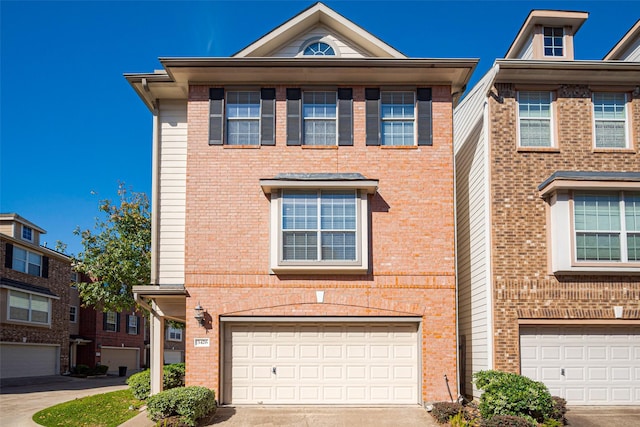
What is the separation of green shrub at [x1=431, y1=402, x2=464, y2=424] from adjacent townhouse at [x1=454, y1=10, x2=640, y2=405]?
5.07 feet

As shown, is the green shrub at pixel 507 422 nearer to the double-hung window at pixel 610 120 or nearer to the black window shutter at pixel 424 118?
the black window shutter at pixel 424 118

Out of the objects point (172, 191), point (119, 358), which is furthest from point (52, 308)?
point (172, 191)

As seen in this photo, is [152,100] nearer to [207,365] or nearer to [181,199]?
[181,199]

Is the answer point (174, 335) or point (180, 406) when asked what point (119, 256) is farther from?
point (174, 335)

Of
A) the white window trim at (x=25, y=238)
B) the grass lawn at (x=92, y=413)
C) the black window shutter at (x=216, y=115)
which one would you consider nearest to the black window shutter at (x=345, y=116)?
the black window shutter at (x=216, y=115)

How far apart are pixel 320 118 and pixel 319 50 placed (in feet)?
6.81

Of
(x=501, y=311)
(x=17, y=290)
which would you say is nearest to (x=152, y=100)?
(x=501, y=311)

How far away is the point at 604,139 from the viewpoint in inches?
615

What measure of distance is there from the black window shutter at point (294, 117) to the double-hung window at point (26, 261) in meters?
23.1

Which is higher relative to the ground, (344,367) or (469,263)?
(469,263)

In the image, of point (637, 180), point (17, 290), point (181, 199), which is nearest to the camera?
point (637, 180)

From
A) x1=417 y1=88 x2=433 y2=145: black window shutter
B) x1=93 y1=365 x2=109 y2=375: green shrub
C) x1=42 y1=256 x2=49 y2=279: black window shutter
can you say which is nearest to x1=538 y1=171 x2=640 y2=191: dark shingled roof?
x1=417 y1=88 x2=433 y2=145: black window shutter

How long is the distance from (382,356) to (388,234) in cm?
287

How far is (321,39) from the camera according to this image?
16.8 m
